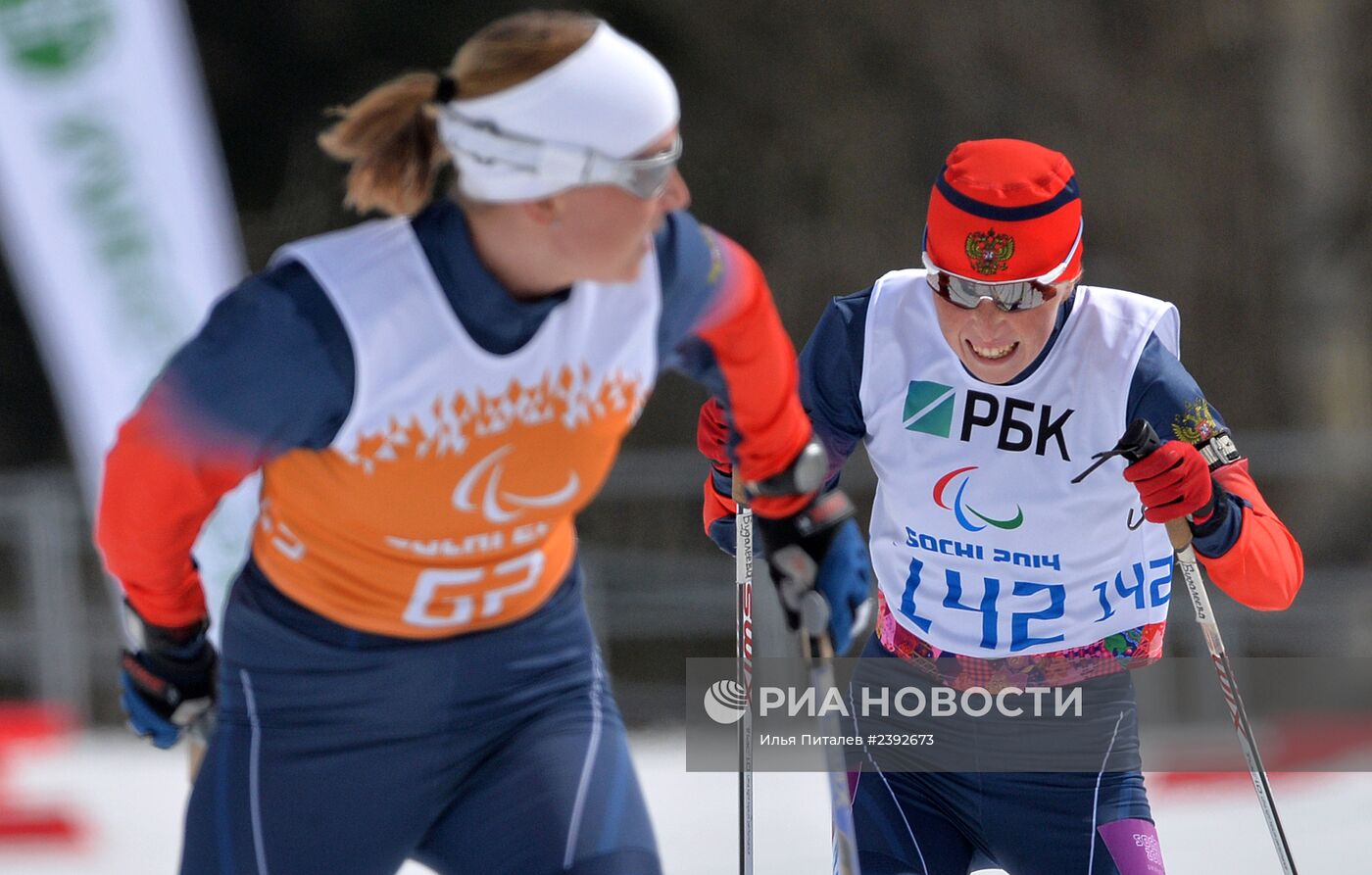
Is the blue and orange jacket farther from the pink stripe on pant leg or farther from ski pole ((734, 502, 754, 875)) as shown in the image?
the pink stripe on pant leg

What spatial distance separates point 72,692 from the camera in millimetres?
6805

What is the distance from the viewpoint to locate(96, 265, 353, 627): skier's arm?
185 centimetres

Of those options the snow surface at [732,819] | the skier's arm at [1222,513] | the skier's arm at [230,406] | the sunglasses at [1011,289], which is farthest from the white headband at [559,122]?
the snow surface at [732,819]

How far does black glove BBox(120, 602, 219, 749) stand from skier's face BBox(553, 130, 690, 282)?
746 millimetres

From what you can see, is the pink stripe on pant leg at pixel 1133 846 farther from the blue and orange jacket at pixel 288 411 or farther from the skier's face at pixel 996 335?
the blue and orange jacket at pixel 288 411

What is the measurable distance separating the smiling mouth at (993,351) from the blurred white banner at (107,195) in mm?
3366

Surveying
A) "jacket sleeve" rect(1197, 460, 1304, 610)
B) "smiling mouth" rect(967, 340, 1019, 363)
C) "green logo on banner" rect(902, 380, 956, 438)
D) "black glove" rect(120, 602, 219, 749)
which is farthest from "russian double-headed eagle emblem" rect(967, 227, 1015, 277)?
"black glove" rect(120, 602, 219, 749)

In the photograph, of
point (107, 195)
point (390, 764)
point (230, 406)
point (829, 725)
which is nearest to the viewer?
point (230, 406)

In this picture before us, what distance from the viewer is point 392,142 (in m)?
2.06

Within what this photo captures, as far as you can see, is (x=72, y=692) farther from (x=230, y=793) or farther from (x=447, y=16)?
(x=230, y=793)

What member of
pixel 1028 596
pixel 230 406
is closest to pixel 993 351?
pixel 1028 596

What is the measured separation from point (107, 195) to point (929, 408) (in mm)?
3891

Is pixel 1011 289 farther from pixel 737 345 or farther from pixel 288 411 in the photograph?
pixel 288 411

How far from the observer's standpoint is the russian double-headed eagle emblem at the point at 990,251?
250 cm
